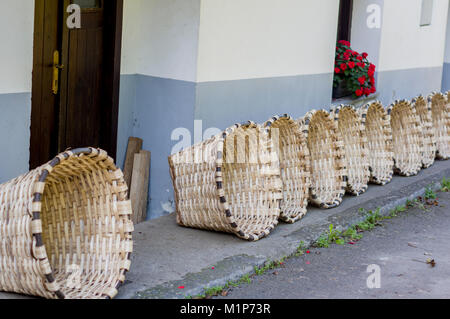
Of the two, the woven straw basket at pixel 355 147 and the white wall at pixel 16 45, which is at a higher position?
the white wall at pixel 16 45

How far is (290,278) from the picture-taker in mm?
4836

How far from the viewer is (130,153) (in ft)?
21.3

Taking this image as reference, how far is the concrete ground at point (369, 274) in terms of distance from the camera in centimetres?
461

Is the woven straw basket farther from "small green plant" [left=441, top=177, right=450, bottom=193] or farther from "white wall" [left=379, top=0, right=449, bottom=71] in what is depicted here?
"white wall" [left=379, top=0, right=449, bottom=71]

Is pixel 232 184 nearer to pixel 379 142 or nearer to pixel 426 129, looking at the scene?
pixel 379 142

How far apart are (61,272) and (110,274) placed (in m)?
0.30

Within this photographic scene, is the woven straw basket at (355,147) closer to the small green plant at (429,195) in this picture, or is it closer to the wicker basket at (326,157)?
the wicker basket at (326,157)

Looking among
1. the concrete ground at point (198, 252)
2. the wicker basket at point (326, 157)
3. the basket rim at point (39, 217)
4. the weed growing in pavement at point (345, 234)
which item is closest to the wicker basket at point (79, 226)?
the basket rim at point (39, 217)

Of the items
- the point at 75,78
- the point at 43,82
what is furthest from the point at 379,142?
the point at 43,82

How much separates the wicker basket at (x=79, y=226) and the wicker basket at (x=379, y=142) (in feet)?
12.8

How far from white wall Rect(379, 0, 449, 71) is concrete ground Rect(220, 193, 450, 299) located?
4.05 metres

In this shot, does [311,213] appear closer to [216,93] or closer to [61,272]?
[216,93]

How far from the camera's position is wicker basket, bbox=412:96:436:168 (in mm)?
8500

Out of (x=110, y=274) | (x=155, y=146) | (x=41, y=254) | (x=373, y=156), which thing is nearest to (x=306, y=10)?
(x=373, y=156)
